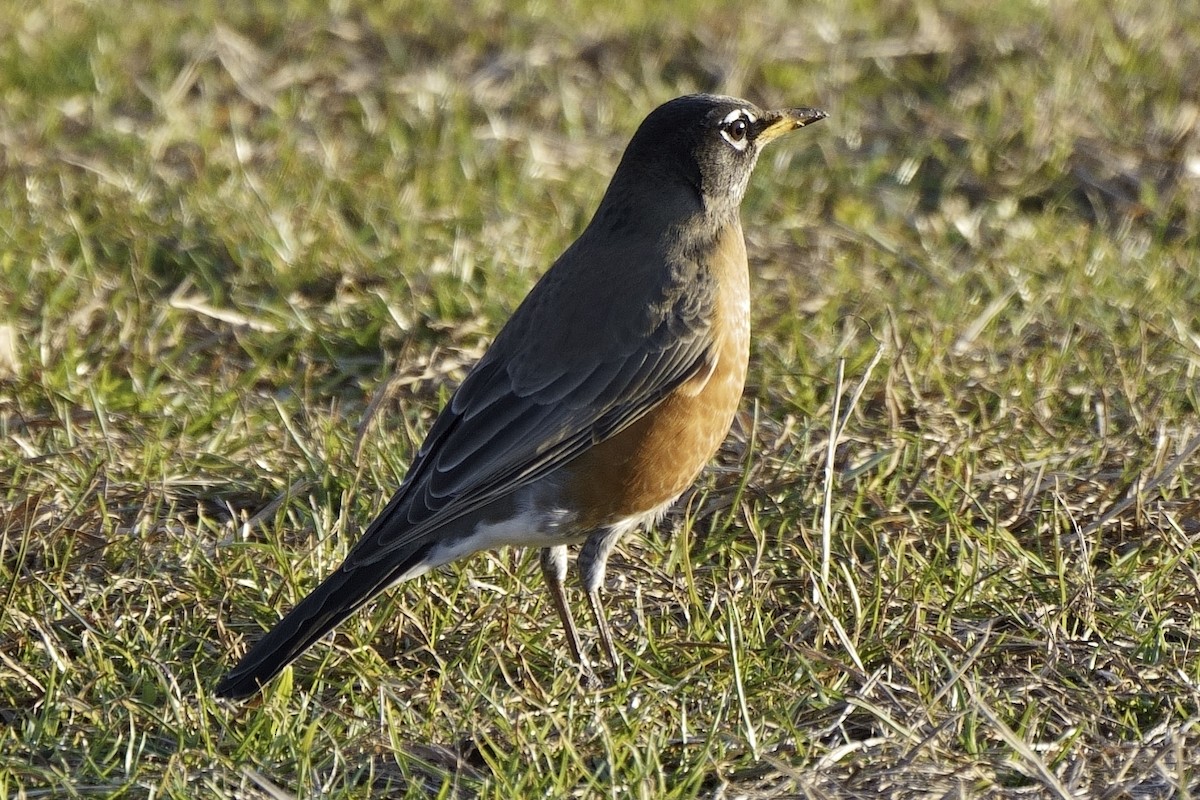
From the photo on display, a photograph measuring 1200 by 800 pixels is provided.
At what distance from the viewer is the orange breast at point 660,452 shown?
13.9 ft

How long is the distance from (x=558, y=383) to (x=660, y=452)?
12.8 inches

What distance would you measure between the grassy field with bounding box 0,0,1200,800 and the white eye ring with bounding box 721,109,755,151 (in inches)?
32.7

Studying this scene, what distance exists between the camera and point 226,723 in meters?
3.69

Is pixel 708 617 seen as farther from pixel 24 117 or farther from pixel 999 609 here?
pixel 24 117

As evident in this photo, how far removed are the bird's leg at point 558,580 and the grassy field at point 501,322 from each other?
84 mm

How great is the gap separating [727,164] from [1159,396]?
1.59 m

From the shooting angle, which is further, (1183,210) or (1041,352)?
(1183,210)

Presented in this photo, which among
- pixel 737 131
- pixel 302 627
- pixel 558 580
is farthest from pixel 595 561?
pixel 737 131

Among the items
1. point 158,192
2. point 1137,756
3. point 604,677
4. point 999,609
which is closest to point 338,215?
point 158,192

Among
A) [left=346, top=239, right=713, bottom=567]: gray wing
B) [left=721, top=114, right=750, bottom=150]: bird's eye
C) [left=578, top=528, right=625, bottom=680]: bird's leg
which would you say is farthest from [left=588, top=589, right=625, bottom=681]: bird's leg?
[left=721, top=114, right=750, bottom=150]: bird's eye

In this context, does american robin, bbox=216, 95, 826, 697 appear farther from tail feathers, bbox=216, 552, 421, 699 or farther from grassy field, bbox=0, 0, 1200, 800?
grassy field, bbox=0, 0, 1200, 800

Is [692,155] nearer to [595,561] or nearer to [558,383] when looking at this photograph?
[558,383]

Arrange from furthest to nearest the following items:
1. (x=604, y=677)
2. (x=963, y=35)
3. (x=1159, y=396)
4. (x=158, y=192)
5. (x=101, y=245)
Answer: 1. (x=963, y=35)
2. (x=158, y=192)
3. (x=101, y=245)
4. (x=1159, y=396)
5. (x=604, y=677)

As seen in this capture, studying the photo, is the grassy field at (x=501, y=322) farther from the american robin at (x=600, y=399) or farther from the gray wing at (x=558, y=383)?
the gray wing at (x=558, y=383)
